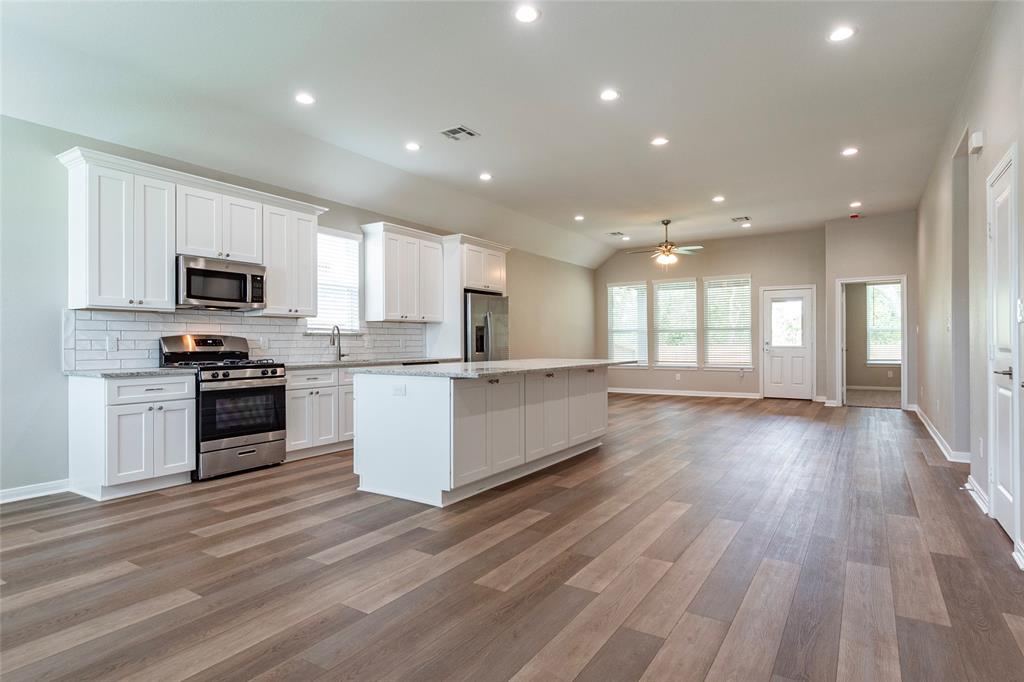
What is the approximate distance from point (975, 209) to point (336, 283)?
5.93m

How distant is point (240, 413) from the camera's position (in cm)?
470

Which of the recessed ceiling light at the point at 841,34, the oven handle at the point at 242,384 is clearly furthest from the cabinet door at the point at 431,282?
the recessed ceiling light at the point at 841,34

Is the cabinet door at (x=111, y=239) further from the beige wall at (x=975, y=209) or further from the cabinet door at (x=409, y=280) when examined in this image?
the beige wall at (x=975, y=209)

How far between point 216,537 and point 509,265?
680cm

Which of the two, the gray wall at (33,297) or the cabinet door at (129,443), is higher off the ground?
the gray wall at (33,297)

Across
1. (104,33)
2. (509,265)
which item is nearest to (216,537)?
(104,33)

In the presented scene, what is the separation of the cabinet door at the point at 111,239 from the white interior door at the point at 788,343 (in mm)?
9797

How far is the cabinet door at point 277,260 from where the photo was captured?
5242 mm

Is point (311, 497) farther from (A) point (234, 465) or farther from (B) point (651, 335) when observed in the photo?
(B) point (651, 335)

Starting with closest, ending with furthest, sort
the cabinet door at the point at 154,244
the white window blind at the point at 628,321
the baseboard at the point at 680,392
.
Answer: the cabinet door at the point at 154,244 < the baseboard at the point at 680,392 < the white window blind at the point at 628,321

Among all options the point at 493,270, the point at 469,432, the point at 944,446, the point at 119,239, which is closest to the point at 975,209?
the point at 944,446

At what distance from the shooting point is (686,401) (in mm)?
9836

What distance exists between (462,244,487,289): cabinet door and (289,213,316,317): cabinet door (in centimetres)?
224

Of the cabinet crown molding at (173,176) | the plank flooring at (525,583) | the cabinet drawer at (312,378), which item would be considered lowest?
the plank flooring at (525,583)
